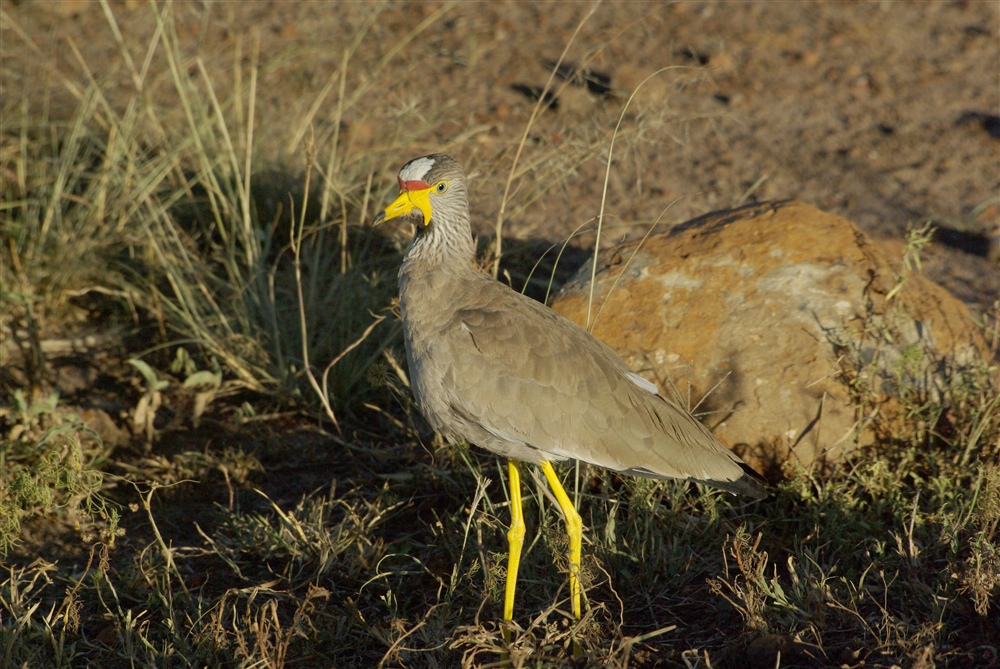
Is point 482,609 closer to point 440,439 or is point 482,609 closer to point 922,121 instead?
point 440,439

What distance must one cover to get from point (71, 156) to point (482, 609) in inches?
139

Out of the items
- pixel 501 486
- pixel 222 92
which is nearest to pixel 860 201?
pixel 501 486

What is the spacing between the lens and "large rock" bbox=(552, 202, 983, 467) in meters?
3.77

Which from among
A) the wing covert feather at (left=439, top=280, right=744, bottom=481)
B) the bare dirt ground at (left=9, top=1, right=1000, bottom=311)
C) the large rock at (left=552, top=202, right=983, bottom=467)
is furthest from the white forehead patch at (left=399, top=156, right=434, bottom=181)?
the bare dirt ground at (left=9, top=1, right=1000, bottom=311)

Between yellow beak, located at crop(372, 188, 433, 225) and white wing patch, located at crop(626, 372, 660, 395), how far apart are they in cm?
98

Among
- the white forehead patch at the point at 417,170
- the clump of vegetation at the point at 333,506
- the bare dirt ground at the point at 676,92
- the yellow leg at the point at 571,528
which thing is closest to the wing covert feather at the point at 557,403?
the yellow leg at the point at 571,528

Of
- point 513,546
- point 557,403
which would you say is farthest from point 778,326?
point 513,546

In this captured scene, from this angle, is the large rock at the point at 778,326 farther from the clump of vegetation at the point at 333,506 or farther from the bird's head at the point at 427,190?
the bird's head at the point at 427,190

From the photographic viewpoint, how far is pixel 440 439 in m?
4.20

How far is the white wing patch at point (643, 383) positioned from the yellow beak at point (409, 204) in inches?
38.7

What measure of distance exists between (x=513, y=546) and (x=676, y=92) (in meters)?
3.04

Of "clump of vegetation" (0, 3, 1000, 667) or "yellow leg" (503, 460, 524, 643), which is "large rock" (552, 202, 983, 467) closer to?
"clump of vegetation" (0, 3, 1000, 667)

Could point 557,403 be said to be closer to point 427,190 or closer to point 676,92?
point 427,190

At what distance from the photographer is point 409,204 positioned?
3.51m
